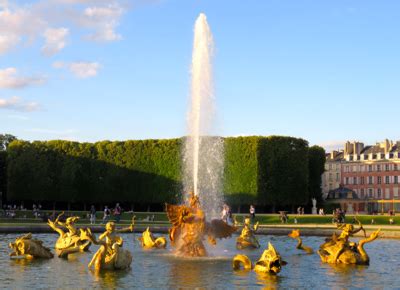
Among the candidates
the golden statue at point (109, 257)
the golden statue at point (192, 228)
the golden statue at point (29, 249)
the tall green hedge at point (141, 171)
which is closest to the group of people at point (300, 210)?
the tall green hedge at point (141, 171)

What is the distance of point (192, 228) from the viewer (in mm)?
24078

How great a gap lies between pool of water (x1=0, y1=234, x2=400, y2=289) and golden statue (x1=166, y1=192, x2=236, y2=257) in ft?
2.07

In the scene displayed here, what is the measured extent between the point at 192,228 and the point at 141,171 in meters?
51.1

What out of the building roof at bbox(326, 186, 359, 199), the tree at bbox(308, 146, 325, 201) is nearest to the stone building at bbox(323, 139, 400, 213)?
the building roof at bbox(326, 186, 359, 199)

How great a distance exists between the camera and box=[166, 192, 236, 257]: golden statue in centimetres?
2403

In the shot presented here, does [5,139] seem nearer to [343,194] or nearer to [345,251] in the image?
[343,194]

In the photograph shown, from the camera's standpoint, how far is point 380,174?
122 metres

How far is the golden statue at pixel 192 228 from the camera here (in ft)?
78.8

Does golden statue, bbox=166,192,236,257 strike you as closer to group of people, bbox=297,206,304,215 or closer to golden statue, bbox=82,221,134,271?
golden statue, bbox=82,221,134,271

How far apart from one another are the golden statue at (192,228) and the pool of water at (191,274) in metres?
0.63

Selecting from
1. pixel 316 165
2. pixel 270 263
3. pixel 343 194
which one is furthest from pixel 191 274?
pixel 343 194

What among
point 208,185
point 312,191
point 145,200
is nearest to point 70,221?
point 208,185

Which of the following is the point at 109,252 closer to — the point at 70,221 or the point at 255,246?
the point at 70,221

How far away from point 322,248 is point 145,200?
51240 mm
